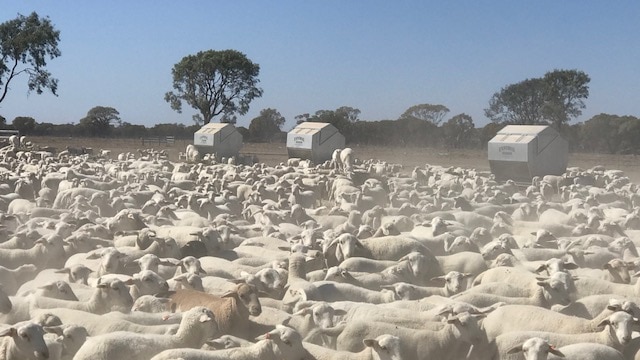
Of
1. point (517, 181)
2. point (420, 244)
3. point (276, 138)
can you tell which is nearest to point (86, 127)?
point (276, 138)

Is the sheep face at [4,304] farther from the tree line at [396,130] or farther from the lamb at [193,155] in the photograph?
the tree line at [396,130]

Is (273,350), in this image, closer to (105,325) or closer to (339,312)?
(339,312)

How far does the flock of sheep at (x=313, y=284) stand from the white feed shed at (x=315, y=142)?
1804 cm

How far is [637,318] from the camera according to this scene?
7.70 meters

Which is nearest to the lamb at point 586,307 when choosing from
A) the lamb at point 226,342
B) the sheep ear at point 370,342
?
the sheep ear at point 370,342

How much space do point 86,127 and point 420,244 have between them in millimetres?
69658

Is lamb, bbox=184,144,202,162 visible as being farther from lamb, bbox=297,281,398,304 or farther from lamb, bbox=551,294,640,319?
lamb, bbox=551,294,640,319

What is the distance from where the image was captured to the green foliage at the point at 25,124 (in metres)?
73.3

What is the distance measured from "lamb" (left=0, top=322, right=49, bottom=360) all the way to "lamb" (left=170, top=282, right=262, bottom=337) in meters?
1.78

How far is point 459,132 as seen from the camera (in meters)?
62.0

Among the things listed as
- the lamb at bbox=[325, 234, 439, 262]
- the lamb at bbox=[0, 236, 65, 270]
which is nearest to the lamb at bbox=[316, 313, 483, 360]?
the lamb at bbox=[325, 234, 439, 262]

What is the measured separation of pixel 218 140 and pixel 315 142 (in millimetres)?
5932

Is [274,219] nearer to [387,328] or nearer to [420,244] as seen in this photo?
[420,244]

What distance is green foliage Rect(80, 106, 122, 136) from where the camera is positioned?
7631cm
